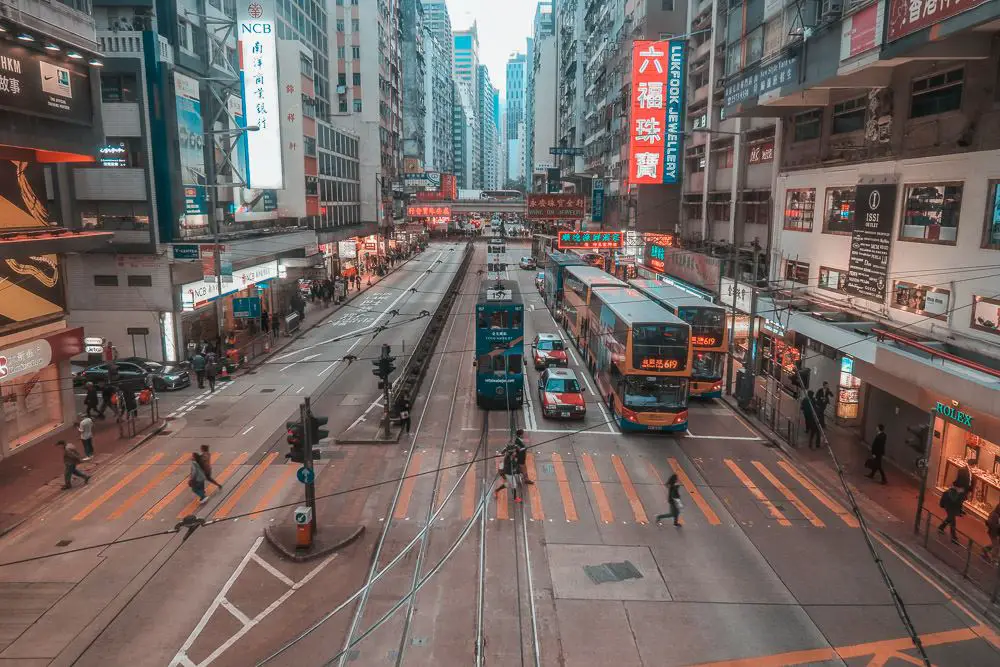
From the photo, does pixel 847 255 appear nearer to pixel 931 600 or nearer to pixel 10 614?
pixel 931 600

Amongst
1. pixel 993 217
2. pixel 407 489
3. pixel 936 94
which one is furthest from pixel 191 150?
pixel 993 217

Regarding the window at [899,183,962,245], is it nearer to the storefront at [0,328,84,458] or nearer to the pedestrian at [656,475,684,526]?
the pedestrian at [656,475,684,526]

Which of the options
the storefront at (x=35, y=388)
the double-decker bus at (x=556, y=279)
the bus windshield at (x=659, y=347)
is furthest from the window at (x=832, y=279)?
the storefront at (x=35, y=388)

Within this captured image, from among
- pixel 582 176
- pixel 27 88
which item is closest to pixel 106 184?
pixel 27 88

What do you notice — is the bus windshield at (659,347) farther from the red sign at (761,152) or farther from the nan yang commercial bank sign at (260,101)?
the nan yang commercial bank sign at (260,101)

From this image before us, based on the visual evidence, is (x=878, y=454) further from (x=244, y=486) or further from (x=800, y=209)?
(x=244, y=486)
